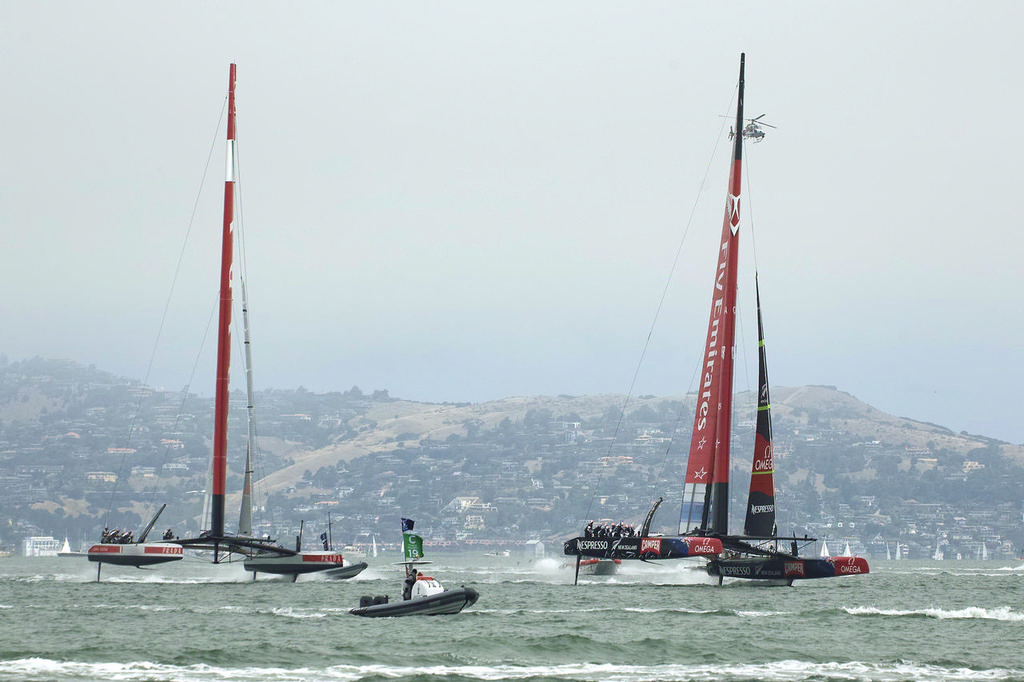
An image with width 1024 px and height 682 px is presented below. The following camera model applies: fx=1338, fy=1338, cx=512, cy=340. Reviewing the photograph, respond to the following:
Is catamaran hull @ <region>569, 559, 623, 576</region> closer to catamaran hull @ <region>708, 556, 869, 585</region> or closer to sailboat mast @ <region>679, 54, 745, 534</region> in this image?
catamaran hull @ <region>708, 556, 869, 585</region>

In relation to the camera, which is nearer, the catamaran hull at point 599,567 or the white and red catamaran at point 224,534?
the white and red catamaran at point 224,534

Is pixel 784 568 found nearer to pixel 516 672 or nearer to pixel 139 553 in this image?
pixel 516 672

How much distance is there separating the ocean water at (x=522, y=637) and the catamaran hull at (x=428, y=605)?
0.37 metres

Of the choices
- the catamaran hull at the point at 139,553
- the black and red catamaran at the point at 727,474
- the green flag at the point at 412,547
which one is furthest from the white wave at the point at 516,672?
the catamaran hull at the point at 139,553

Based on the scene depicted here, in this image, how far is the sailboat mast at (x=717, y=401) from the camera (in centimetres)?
5434

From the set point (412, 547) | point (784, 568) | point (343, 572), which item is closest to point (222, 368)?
point (343, 572)

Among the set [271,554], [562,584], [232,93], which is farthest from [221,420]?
[562,584]

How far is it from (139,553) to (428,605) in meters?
19.6

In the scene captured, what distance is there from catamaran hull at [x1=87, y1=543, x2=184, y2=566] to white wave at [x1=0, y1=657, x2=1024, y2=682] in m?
23.6

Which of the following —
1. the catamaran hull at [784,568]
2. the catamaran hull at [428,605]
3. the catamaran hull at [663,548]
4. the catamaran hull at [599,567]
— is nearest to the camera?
the catamaran hull at [428,605]

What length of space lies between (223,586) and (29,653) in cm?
2825

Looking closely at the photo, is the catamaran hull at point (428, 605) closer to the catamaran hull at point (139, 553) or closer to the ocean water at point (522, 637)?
the ocean water at point (522, 637)

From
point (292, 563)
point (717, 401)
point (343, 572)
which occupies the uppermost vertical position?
point (717, 401)

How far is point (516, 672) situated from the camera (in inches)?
1190
